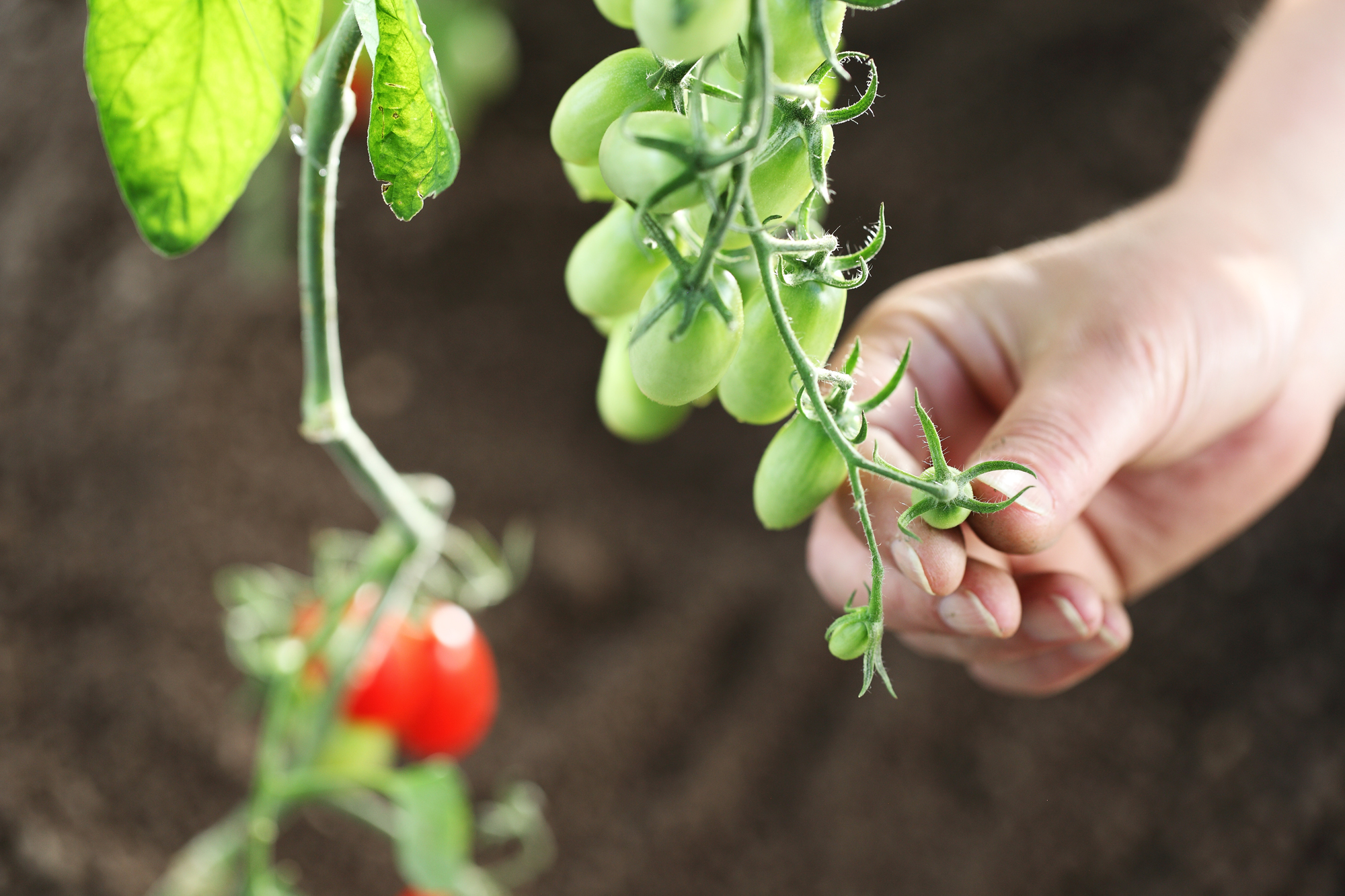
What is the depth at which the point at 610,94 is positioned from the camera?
240mm

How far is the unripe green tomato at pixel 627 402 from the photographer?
0.33 m

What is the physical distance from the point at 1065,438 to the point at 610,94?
238mm

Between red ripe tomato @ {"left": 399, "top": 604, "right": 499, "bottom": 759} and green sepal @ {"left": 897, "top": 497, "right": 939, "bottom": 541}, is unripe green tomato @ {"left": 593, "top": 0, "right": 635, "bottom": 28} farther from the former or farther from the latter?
red ripe tomato @ {"left": 399, "top": 604, "right": 499, "bottom": 759}

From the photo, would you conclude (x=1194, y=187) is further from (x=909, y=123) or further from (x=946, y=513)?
(x=909, y=123)

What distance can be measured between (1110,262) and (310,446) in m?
0.85

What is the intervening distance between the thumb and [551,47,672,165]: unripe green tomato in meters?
0.16

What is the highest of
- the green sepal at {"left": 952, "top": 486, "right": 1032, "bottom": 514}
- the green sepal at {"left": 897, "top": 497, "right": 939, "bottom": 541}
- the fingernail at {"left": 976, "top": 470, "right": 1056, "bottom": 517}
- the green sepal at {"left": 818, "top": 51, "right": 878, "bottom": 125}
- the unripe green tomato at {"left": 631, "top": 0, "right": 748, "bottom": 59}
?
the unripe green tomato at {"left": 631, "top": 0, "right": 748, "bottom": 59}

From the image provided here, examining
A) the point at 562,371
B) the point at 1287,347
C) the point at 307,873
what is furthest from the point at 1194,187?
the point at 307,873

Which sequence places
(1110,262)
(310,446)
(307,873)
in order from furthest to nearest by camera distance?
1. (310,446)
2. (307,873)
3. (1110,262)

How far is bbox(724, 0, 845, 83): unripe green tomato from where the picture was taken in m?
0.21

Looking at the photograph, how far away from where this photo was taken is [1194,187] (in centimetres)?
60

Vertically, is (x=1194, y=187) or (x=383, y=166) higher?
(x=383, y=166)

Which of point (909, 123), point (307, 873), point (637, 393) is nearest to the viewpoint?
point (637, 393)

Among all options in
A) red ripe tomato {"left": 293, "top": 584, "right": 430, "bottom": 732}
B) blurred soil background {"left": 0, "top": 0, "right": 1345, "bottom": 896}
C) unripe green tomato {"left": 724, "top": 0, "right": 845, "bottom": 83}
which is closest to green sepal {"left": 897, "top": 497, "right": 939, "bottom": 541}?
unripe green tomato {"left": 724, "top": 0, "right": 845, "bottom": 83}
